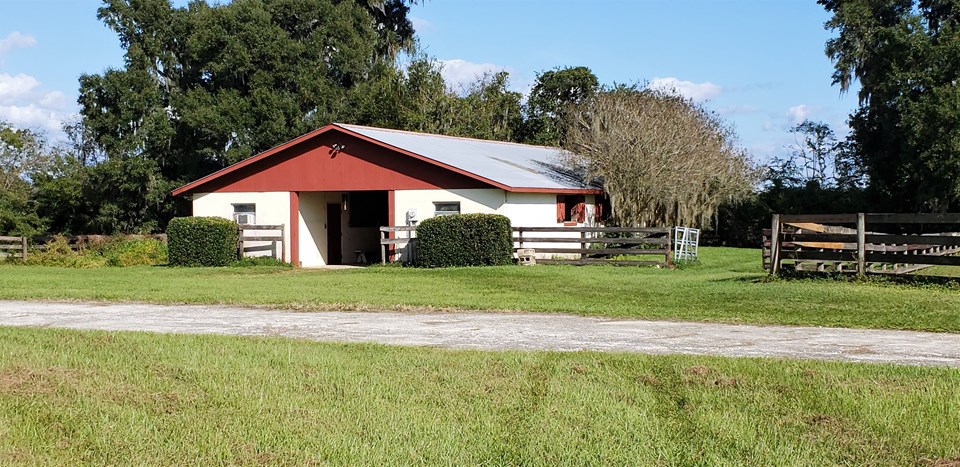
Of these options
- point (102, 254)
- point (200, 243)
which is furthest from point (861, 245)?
point (102, 254)

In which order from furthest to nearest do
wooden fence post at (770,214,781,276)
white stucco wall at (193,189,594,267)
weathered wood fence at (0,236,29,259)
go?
weathered wood fence at (0,236,29,259), white stucco wall at (193,189,594,267), wooden fence post at (770,214,781,276)

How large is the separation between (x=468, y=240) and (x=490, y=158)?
7814mm

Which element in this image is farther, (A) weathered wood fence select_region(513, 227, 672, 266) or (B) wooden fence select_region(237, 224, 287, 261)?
(B) wooden fence select_region(237, 224, 287, 261)

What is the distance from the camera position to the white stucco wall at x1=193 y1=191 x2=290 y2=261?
30.9 meters

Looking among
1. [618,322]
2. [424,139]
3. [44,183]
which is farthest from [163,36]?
[618,322]

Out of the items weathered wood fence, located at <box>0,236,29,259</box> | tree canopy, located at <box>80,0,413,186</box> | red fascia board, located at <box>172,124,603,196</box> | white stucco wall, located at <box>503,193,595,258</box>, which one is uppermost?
tree canopy, located at <box>80,0,413,186</box>

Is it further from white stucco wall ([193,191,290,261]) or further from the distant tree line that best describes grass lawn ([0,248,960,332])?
the distant tree line

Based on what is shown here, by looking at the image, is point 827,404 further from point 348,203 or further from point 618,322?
point 348,203

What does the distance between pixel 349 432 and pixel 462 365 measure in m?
2.69

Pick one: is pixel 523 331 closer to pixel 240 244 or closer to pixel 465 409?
pixel 465 409

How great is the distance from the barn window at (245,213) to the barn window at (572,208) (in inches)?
368

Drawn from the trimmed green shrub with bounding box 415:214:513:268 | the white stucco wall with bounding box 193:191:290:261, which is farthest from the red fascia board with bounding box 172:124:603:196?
the trimmed green shrub with bounding box 415:214:513:268

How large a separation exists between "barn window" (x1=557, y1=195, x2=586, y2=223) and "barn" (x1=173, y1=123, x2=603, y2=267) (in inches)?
1.2

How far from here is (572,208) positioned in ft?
105
